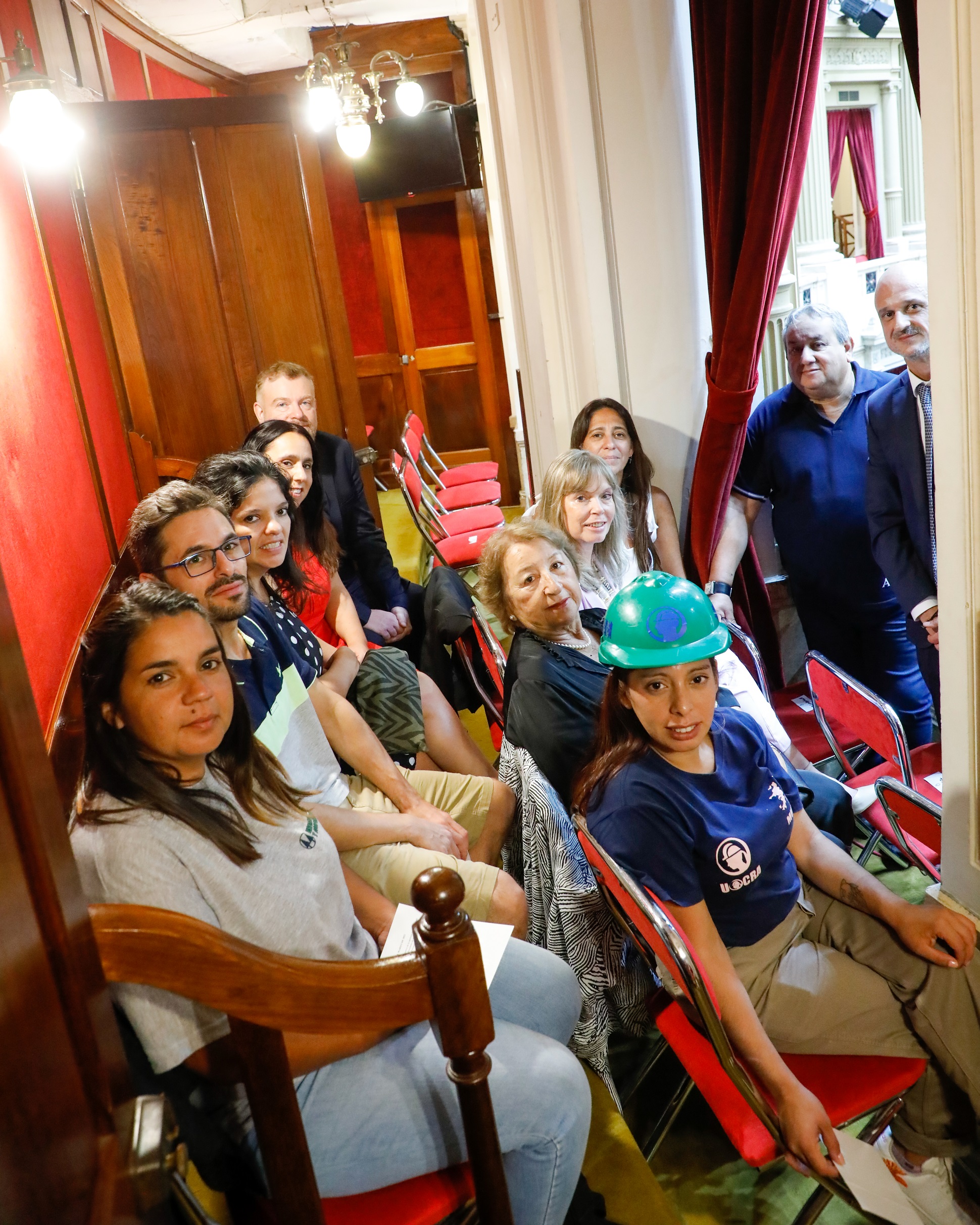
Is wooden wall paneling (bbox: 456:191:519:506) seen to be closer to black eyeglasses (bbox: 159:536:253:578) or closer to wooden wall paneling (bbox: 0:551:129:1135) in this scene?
black eyeglasses (bbox: 159:536:253:578)

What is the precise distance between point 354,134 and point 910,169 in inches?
342

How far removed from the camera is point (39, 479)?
9.41ft

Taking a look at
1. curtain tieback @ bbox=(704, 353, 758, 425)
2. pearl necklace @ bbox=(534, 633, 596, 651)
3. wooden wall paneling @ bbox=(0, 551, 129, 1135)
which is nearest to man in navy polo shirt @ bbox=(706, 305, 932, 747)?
curtain tieback @ bbox=(704, 353, 758, 425)

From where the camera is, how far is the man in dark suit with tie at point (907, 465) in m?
2.64

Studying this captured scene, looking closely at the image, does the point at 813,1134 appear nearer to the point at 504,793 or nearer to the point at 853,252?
the point at 504,793

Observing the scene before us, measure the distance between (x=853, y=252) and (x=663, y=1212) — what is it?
13883mm

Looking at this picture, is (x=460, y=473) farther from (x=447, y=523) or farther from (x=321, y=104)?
(x=321, y=104)

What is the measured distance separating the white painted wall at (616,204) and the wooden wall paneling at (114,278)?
5.53 ft

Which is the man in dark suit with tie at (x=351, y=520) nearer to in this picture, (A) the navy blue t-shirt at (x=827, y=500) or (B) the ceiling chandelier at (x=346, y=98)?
(A) the navy blue t-shirt at (x=827, y=500)

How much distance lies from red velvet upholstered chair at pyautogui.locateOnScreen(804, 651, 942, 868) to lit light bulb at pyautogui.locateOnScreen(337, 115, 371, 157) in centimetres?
579

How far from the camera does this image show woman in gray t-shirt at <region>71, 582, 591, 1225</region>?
1.36 m

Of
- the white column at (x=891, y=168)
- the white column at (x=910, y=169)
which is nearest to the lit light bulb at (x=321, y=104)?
the white column at (x=891, y=168)

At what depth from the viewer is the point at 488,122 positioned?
5.43m

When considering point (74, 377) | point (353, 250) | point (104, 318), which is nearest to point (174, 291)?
point (104, 318)
